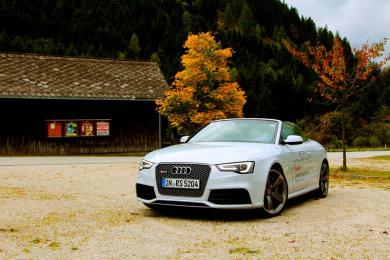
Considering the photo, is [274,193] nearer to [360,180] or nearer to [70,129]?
[360,180]

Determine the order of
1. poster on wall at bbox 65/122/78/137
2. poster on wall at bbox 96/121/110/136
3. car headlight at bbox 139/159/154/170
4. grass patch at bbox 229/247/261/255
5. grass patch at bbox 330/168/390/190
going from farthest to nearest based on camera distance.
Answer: poster on wall at bbox 96/121/110/136
poster on wall at bbox 65/122/78/137
grass patch at bbox 330/168/390/190
car headlight at bbox 139/159/154/170
grass patch at bbox 229/247/261/255

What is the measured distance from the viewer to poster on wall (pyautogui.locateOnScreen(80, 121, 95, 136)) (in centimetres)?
3097

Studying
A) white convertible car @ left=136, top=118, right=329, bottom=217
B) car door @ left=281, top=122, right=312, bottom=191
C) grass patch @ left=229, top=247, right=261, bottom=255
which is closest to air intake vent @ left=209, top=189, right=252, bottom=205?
white convertible car @ left=136, top=118, right=329, bottom=217

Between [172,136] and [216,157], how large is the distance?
44624mm

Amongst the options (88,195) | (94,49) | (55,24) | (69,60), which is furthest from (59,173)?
(55,24)

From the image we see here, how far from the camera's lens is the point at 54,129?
30156mm

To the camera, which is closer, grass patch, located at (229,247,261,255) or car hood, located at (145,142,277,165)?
grass patch, located at (229,247,261,255)

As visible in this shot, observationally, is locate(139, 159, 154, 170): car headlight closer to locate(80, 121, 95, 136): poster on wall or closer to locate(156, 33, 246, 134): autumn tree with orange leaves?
locate(156, 33, 246, 134): autumn tree with orange leaves

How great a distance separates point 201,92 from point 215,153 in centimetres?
2237

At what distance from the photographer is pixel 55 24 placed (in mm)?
118938

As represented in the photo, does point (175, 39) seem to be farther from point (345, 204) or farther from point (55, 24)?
point (345, 204)

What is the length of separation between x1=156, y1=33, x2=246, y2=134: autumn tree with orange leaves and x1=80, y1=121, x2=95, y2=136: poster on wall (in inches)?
185

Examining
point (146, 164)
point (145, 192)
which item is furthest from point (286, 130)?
point (145, 192)

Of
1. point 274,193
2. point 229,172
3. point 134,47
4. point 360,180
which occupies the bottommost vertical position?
point 360,180
